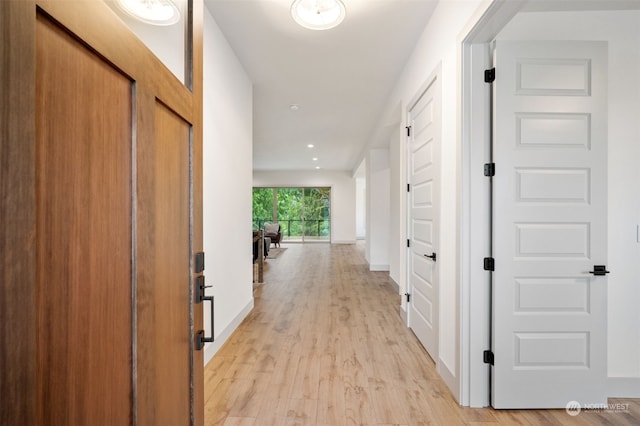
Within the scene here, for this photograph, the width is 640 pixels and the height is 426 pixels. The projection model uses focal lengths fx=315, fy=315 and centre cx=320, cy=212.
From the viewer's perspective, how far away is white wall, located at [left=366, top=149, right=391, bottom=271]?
641 cm

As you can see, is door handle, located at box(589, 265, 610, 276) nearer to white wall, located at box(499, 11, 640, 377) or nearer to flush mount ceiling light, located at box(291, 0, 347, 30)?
white wall, located at box(499, 11, 640, 377)

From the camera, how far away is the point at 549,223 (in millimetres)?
1920

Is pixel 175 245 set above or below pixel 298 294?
above

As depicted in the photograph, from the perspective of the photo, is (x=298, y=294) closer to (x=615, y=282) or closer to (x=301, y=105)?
(x=301, y=105)

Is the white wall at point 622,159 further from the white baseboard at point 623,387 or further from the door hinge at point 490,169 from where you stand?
the door hinge at point 490,169

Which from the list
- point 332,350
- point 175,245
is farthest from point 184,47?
point 332,350


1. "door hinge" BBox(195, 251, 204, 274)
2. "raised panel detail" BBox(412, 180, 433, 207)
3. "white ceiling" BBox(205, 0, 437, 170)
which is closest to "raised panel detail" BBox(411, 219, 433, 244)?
"raised panel detail" BBox(412, 180, 433, 207)

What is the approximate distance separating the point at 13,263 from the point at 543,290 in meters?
2.37

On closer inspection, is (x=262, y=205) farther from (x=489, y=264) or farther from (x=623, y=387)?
(x=623, y=387)

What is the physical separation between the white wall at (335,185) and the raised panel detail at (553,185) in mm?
9767

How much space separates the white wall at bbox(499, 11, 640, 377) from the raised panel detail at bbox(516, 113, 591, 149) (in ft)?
1.01

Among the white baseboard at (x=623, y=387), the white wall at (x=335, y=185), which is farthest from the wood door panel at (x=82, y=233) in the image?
the white wall at (x=335, y=185)

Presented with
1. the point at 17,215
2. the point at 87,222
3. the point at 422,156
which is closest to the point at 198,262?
the point at 87,222

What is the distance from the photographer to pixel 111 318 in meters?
0.74
